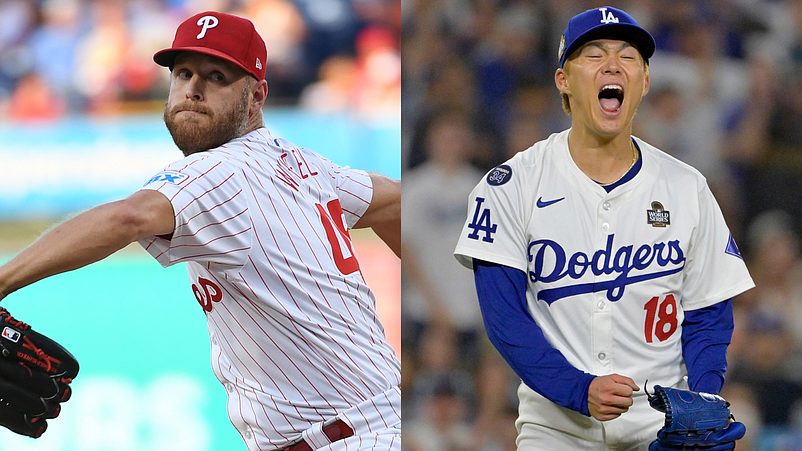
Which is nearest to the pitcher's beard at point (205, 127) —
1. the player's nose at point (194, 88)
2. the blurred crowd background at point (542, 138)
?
the player's nose at point (194, 88)

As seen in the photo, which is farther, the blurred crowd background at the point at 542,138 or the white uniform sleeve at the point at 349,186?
the white uniform sleeve at the point at 349,186

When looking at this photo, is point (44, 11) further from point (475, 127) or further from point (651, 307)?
point (651, 307)

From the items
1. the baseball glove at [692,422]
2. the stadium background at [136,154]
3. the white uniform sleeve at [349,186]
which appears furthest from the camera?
the stadium background at [136,154]

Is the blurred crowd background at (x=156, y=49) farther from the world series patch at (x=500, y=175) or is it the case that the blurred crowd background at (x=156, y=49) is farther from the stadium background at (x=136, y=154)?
the world series patch at (x=500, y=175)

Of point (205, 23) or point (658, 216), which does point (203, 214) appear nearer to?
point (205, 23)

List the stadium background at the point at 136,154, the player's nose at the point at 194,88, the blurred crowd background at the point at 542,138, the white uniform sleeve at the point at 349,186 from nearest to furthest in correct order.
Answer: the blurred crowd background at the point at 542,138, the player's nose at the point at 194,88, the white uniform sleeve at the point at 349,186, the stadium background at the point at 136,154

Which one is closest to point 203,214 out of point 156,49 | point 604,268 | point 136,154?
point 604,268

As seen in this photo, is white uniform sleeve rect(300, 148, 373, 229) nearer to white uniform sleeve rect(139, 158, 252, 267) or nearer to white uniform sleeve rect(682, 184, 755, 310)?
white uniform sleeve rect(139, 158, 252, 267)
